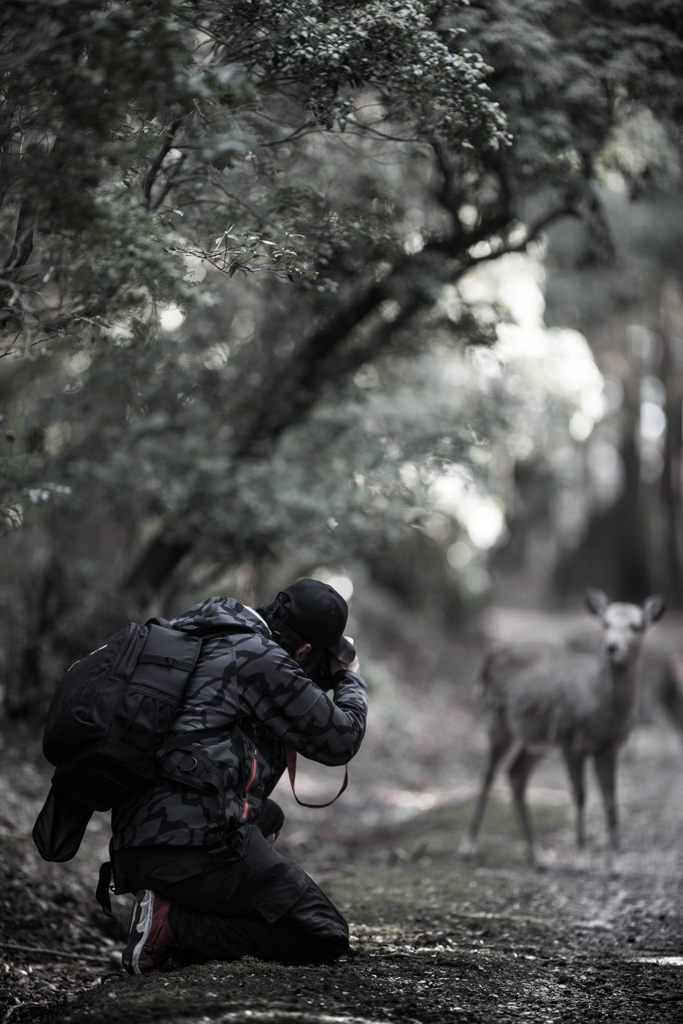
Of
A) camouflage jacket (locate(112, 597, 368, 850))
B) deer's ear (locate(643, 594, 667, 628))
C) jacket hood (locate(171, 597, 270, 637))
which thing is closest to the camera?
camouflage jacket (locate(112, 597, 368, 850))

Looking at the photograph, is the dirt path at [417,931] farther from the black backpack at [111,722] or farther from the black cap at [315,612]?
the black cap at [315,612]

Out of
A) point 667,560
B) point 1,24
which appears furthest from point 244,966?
point 667,560

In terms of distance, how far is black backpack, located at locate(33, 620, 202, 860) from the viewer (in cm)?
332

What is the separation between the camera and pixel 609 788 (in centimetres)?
705

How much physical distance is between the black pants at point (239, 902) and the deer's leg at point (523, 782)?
377 cm

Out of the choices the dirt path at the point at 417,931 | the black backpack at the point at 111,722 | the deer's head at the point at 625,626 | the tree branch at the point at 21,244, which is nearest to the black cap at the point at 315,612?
the black backpack at the point at 111,722

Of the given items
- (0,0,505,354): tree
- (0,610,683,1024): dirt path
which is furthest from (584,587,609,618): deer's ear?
(0,0,505,354): tree

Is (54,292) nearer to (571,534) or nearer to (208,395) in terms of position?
(208,395)

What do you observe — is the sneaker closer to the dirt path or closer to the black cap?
the dirt path

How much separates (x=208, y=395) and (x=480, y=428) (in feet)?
9.27

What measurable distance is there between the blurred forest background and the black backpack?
1.39 meters

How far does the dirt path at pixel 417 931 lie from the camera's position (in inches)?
130

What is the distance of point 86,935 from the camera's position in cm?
506

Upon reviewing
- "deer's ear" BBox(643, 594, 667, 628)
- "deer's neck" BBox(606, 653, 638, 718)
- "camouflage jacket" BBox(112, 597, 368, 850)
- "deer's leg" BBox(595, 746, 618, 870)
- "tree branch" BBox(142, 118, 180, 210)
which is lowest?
"deer's leg" BBox(595, 746, 618, 870)
